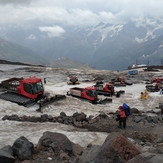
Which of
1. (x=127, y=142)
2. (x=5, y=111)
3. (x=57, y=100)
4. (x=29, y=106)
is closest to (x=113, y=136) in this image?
(x=127, y=142)

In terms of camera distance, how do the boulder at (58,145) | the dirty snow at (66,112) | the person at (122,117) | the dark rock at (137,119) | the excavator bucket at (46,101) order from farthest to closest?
the excavator bucket at (46,101)
the dark rock at (137,119)
the person at (122,117)
the dirty snow at (66,112)
the boulder at (58,145)

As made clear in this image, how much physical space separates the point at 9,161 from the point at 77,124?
1048 centimetres

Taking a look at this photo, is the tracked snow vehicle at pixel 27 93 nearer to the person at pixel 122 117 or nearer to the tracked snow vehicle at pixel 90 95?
the tracked snow vehicle at pixel 90 95

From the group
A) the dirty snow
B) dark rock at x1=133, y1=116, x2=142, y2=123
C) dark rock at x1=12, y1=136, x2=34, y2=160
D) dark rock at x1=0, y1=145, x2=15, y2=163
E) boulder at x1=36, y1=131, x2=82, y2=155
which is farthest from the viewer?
dark rock at x1=133, y1=116, x2=142, y2=123

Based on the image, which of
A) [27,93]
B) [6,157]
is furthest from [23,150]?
[27,93]

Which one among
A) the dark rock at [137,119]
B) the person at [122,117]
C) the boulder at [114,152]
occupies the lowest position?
the dark rock at [137,119]

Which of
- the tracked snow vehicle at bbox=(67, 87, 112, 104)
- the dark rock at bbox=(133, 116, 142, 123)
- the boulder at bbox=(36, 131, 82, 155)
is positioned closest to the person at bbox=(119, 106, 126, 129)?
the dark rock at bbox=(133, 116, 142, 123)

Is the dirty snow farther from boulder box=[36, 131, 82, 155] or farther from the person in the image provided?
the person

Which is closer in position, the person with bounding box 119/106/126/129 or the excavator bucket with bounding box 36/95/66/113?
the person with bounding box 119/106/126/129

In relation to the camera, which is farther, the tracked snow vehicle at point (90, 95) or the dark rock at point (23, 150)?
the tracked snow vehicle at point (90, 95)

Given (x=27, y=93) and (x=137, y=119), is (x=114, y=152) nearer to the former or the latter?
(x=137, y=119)

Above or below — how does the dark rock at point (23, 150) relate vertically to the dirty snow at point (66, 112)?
above

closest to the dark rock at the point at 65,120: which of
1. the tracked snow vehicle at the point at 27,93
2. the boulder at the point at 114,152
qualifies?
the tracked snow vehicle at the point at 27,93

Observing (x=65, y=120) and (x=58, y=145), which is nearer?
(x=58, y=145)
